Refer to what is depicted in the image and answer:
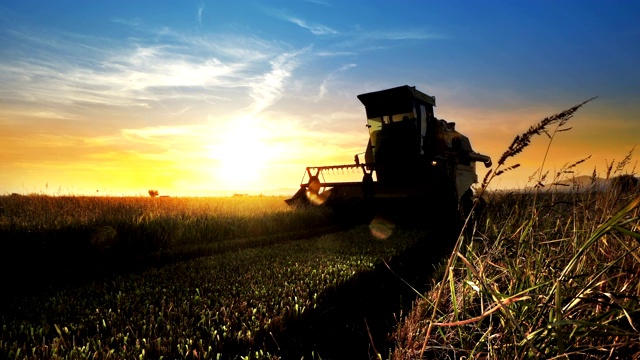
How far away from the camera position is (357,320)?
408 cm

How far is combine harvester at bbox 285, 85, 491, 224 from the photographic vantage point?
11398mm

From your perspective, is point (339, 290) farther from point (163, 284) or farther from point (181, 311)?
point (163, 284)

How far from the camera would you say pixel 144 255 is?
23.7 feet

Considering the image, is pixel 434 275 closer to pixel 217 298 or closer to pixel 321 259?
pixel 321 259

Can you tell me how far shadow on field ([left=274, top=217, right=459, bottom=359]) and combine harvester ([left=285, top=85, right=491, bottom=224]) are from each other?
5.02m

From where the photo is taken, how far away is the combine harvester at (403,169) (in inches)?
449

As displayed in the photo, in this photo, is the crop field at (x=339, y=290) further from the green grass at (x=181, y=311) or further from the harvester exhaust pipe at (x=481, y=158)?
the harvester exhaust pipe at (x=481, y=158)

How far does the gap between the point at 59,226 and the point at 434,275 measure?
21.3ft

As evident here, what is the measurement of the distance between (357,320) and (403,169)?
916 cm

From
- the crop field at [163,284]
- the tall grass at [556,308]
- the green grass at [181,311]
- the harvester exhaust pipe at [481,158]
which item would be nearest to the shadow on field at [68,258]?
the crop field at [163,284]

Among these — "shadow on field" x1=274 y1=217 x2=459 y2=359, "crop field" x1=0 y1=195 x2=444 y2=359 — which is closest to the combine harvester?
"crop field" x1=0 y1=195 x2=444 y2=359

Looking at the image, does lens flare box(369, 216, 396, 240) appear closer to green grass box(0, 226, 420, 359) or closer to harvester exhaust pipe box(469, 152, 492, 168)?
green grass box(0, 226, 420, 359)

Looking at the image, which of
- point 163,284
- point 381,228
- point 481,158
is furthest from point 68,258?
point 481,158

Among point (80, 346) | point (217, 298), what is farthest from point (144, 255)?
point (80, 346)
